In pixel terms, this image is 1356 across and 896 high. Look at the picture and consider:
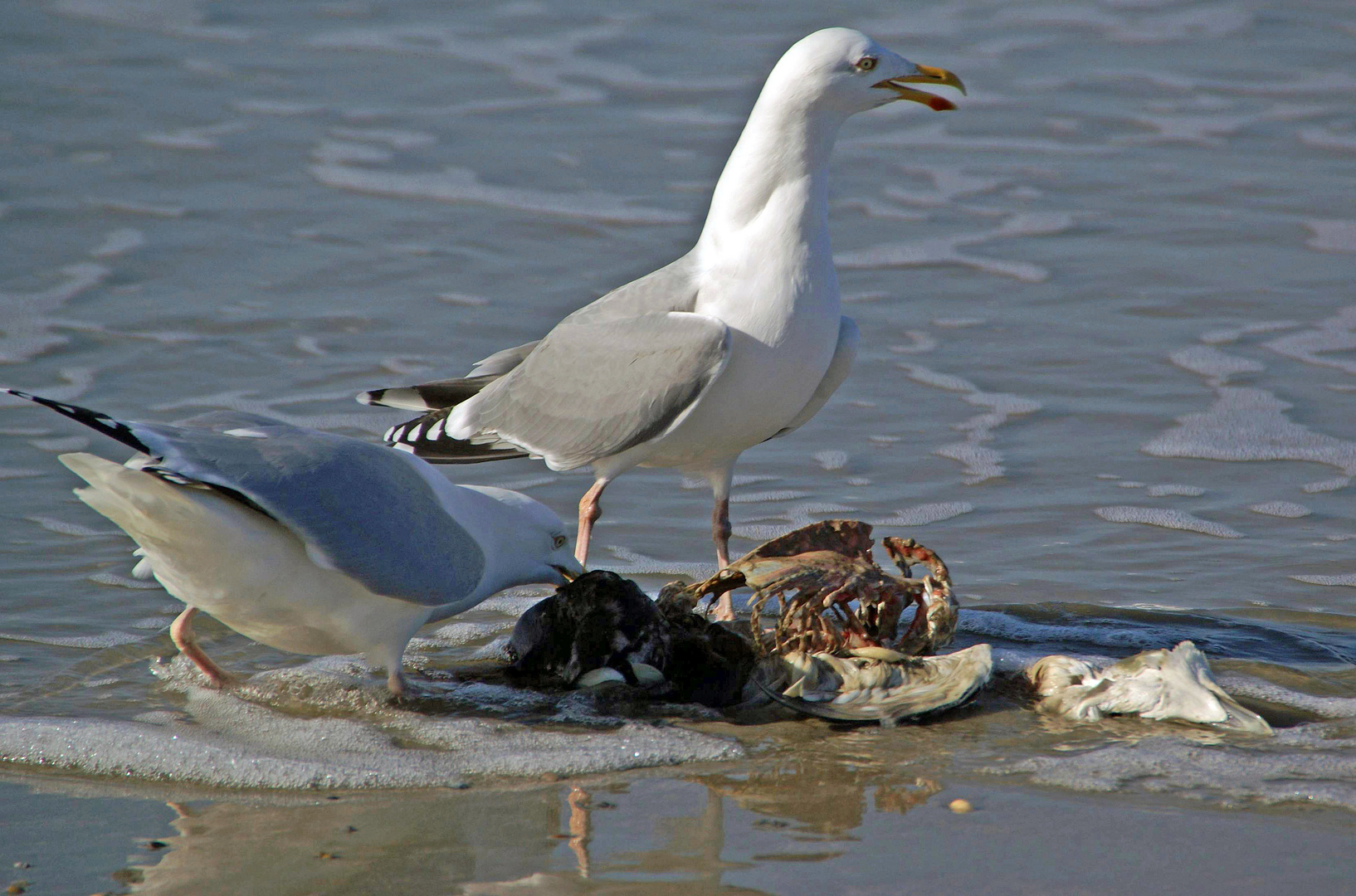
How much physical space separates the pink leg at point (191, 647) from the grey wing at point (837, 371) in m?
1.95

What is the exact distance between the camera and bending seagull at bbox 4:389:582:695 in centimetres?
380

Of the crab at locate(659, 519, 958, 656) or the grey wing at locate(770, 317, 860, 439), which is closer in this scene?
the crab at locate(659, 519, 958, 656)

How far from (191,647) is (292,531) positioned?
69cm

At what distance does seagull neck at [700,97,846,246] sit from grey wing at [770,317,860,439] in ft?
1.43

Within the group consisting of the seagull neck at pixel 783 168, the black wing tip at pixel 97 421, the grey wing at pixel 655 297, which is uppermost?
the seagull neck at pixel 783 168

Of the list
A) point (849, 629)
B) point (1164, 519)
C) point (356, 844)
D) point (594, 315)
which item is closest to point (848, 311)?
point (1164, 519)

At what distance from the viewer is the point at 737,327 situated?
4.82 metres

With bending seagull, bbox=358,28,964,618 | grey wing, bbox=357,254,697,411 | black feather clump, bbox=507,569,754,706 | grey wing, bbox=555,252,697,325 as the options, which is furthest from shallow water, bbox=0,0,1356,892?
grey wing, bbox=555,252,697,325

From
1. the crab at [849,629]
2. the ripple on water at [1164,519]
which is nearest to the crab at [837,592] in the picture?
the crab at [849,629]

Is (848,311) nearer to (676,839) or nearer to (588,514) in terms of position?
(588,514)

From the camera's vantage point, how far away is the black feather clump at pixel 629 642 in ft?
14.3

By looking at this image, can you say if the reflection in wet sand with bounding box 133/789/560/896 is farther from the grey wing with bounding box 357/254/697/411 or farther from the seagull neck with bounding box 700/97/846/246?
the seagull neck with bounding box 700/97/846/246

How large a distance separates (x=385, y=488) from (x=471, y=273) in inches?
197

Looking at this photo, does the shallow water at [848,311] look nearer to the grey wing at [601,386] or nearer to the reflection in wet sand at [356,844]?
the reflection in wet sand at [356,844]
